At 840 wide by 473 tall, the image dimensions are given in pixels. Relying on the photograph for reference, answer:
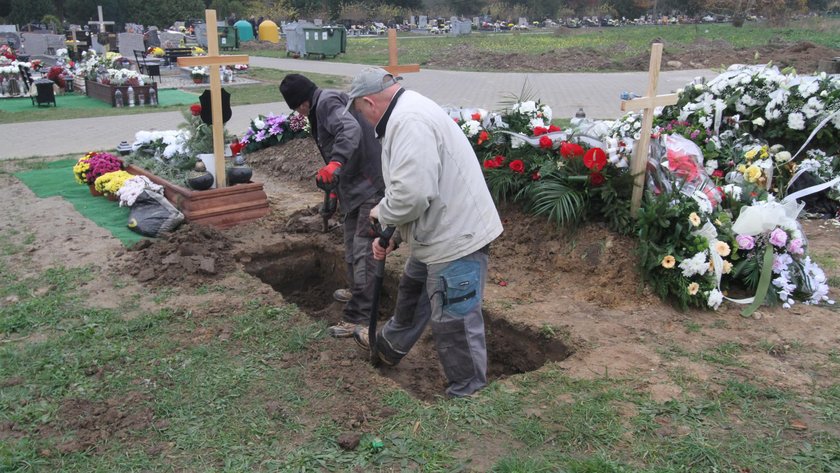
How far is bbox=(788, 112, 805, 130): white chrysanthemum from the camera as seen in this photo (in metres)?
7.02

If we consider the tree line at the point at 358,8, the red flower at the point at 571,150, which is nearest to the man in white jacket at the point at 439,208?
the red flower at the point at 571,150

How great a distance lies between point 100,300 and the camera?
4.88m

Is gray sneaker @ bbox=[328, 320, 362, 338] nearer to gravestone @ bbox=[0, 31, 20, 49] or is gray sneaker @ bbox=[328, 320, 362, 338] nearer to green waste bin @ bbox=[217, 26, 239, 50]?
gravestone @ bbox=[0, 31, 20, 49]

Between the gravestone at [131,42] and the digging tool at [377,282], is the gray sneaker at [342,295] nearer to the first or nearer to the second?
the digging tool at [377,282]

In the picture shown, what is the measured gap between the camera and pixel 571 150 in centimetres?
545

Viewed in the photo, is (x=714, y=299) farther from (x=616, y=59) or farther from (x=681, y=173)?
(x=616, y=59)

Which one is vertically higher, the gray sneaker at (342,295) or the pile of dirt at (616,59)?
the pile of dirt at (616,59)

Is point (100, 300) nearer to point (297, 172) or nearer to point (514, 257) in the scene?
point (514, 257)

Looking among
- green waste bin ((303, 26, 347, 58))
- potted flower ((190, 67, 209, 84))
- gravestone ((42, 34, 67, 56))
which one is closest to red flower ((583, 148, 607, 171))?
potted flower ((190, 67, 209, 84))

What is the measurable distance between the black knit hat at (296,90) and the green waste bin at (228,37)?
28500mm

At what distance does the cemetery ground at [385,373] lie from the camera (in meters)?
3.07

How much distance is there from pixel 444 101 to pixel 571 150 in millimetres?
9562

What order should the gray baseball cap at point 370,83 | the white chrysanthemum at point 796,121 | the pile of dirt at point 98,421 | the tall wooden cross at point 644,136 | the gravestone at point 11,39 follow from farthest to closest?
1. the gravestone at point 11,39
2. the white chrysanthemum at point 796,121
3. the tall wooden cross at point 644,136
4. the gray baseball cap at point 370,83
5. the pile of dirt at point 98,421

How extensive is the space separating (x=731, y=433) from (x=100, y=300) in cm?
427
